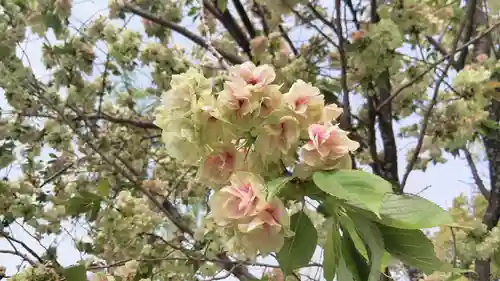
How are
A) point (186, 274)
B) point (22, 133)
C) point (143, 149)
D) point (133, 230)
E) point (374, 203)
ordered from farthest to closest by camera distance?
point (143, 149) < point (22, 133) < point (186, 274) < point (133, 230) < point (374, 203)

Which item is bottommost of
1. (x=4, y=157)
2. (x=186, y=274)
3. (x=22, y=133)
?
(x=186, y=274)

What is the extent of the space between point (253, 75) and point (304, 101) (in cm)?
6

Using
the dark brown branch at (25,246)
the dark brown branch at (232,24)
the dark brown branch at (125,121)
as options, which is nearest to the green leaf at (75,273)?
the dark brown branch at (25,246)

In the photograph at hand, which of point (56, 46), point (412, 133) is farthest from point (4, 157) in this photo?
point (412, 133)

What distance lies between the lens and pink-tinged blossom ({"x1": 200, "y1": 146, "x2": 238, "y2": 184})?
49 centimetres

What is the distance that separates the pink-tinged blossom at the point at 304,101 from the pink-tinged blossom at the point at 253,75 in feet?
0.08

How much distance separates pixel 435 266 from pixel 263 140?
20cm

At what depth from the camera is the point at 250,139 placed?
49cm

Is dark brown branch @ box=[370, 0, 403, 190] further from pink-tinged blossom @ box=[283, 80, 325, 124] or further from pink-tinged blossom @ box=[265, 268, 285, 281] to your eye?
pink-tinged blossom @ box=[283, 80, 325, 124]

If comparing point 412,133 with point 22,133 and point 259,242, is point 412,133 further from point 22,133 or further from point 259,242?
point 259,242

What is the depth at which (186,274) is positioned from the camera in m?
1.32

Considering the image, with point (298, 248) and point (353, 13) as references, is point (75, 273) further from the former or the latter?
point (353, 13)

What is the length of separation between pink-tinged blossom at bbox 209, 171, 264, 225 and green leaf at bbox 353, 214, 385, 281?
9 centimetres

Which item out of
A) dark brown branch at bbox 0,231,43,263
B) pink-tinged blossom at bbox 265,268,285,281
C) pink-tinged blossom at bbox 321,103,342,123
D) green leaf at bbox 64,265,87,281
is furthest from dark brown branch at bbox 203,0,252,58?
pink-tinged blossom at bbox 321,103,342,123
